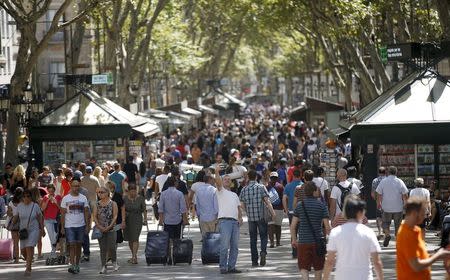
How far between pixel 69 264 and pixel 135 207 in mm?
1364

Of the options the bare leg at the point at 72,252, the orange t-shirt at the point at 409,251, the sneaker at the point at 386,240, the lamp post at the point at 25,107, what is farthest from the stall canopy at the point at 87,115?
the orange t-shirt at the point at 409,251

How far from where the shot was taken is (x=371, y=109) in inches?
1082

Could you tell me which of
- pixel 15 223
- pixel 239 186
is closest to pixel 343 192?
pixel 15 223

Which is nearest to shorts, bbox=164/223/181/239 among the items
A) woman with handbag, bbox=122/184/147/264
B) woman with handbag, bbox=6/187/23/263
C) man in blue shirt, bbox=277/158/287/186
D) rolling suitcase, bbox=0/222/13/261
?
woman with handbag, bbox=122/184/147/264

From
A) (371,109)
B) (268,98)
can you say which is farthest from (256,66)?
(371,109)

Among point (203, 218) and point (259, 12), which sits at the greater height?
point (259, 12)

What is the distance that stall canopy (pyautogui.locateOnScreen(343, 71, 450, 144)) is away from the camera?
1019 inches

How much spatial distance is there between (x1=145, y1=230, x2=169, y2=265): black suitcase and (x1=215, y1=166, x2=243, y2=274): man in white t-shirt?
1513 mm

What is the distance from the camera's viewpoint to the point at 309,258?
49.6 feet

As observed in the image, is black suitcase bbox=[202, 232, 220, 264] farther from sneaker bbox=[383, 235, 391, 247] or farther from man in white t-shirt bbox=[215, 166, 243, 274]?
sneaker bbox=[383, 235, 391, 247]

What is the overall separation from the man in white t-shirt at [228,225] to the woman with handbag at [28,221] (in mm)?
2841

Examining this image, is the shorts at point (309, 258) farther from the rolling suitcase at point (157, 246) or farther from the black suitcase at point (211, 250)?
the rolling suitcase at point (157, 246)

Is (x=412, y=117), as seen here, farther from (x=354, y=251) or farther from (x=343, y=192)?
(x=354, y=251)

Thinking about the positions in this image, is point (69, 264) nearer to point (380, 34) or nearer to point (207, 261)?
point (207, 261)
